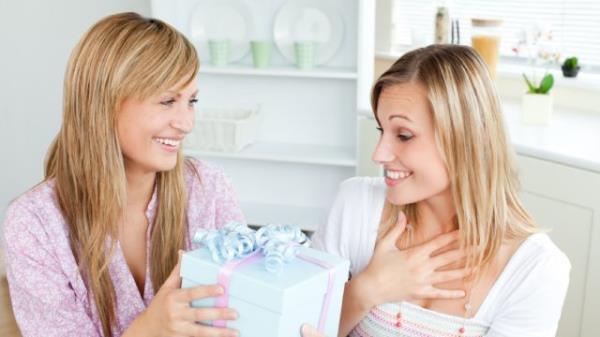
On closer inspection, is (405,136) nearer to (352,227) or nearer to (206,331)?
(352,227)

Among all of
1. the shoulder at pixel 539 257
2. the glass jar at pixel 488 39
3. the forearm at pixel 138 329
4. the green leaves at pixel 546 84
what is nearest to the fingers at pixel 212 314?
the forearm at pixel 138 329

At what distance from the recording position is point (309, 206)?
3.38 m

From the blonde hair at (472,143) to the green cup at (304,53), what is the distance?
1671 millimetres

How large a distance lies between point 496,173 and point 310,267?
41 centimetres

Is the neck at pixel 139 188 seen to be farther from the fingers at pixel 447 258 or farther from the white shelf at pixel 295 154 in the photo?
the white shelf at pixel 295 154

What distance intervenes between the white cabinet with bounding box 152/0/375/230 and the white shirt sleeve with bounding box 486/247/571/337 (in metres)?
1.76

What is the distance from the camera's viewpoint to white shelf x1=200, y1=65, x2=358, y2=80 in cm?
298

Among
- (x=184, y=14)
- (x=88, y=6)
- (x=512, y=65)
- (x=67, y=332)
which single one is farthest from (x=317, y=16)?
(x=67, y=332)

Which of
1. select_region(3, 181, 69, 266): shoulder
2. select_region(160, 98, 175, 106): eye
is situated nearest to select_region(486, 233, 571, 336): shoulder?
select_region(160, 98, 175, 106): eye

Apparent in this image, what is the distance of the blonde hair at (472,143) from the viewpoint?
1.27 m

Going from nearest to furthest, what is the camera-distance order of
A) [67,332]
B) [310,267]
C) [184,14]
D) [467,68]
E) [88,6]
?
[310,267] → [467,68] → [67,332] → [184,14] → [88,6]

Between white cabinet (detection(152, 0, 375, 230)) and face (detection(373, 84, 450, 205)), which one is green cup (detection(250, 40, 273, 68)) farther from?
face (detection(373, 84, 450, 205))

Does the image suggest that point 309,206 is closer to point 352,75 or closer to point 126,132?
point 352,75

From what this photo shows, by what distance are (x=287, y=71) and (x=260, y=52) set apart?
0.15 meters
